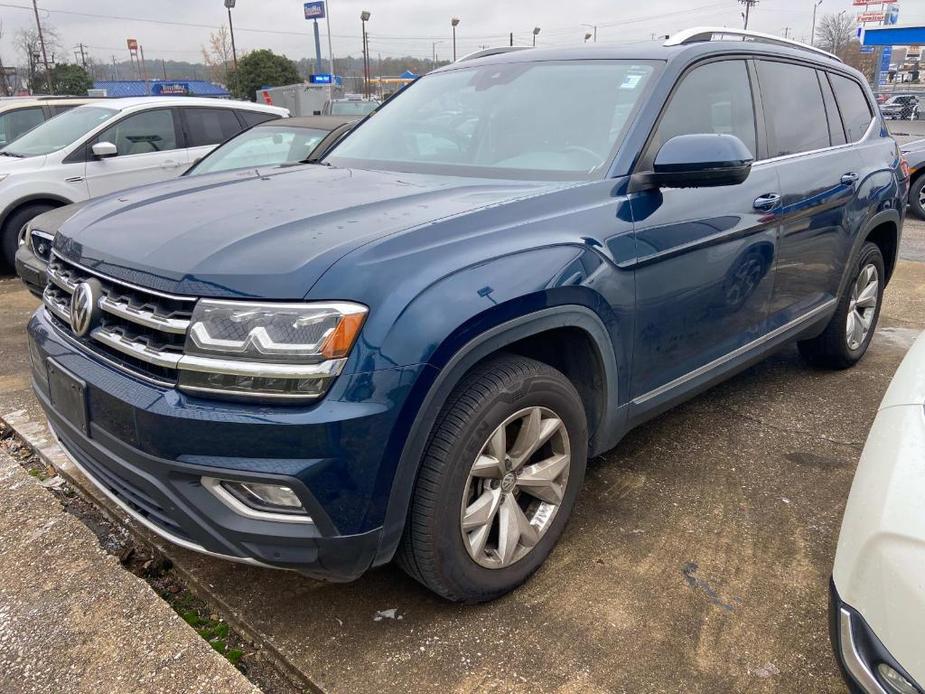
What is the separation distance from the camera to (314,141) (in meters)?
6.55

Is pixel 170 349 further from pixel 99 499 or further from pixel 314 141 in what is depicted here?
pixel 314 141

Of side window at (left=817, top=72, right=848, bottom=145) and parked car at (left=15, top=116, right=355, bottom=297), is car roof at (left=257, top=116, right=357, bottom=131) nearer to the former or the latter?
parked car at (left=15, top=116, right=355, bottom=297)

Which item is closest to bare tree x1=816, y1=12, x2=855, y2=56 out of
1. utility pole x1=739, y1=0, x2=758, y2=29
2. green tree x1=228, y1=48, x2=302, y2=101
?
utility pole x1=739, y1=0, x2=758, y2=29

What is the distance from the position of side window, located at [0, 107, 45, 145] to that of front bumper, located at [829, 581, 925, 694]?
1058 centimetres

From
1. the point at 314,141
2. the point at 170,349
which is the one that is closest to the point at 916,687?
the point at 170,349

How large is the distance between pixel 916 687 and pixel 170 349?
186 cm

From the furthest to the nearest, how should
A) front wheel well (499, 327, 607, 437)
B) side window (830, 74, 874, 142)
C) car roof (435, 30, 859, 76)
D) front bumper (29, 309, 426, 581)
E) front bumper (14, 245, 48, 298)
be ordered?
front bumper (14, 245, 48, 298), side window (830, 74, 874, 142), car roof (435, 30, 859, 76), front wheel well (499, 327, 607, 437), front bumper (29, 309, 426, 581)

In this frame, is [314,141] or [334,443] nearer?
[334,443]

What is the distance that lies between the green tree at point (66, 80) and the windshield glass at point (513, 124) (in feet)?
153

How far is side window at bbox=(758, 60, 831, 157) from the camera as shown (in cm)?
351

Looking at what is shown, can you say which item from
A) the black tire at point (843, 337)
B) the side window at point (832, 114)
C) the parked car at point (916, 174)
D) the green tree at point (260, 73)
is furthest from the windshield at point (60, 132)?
the green tree at point (260, 73)

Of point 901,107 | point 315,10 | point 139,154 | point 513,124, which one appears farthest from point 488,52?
point 315,10

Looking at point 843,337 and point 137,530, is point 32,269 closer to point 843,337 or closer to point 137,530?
point 137,530

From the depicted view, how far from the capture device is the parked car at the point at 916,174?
1023 cm
